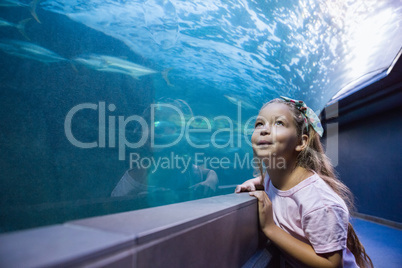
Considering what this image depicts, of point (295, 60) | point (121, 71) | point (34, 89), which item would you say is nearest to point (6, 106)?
point (34, 89)

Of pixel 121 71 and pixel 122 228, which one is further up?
pixel 121 71

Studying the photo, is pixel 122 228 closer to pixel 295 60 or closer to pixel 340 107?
pixel 340 107

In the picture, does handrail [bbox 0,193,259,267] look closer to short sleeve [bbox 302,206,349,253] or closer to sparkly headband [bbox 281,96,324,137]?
short sleeve [bbox 302,206,349,253]

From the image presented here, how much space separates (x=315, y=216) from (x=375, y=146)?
502 cm

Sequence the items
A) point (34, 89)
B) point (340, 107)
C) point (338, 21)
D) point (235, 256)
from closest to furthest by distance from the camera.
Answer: point (235, 256) < point (34, 89) < point (340, 107) < point (338, 21)

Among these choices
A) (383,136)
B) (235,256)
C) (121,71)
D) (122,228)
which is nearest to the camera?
(122,228)

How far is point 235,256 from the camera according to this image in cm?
96

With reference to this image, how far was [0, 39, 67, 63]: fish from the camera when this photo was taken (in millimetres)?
5207

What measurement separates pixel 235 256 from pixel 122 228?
673 mm

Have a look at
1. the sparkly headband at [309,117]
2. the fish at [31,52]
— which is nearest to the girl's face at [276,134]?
the sparkly headband at [309,117]

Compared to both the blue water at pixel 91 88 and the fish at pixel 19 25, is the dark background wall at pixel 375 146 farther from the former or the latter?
the fish at pixel 19 25

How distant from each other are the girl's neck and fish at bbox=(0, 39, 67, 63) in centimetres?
610

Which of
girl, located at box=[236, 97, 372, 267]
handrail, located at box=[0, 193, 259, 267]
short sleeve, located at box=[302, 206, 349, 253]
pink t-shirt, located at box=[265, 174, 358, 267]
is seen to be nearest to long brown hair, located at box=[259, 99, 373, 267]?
girl, located at box=[236, 97, 372, 267]

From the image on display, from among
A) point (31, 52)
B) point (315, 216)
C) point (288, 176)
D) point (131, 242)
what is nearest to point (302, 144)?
point (288, 176)
